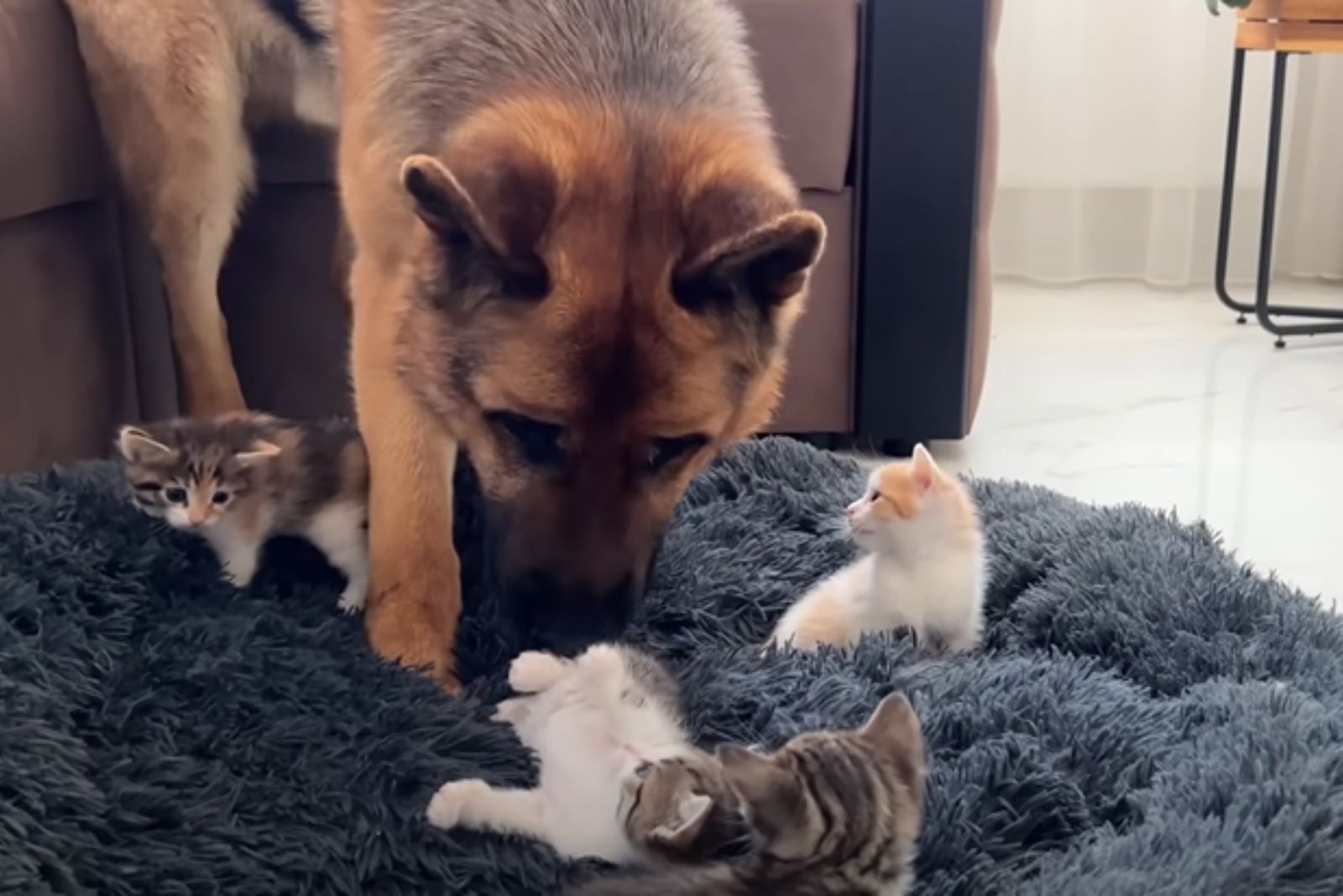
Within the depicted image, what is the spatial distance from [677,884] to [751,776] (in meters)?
0.10

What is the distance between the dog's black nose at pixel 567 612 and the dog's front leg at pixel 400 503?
180 mm

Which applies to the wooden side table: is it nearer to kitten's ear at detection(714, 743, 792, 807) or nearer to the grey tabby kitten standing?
the grey tabby kitten standing

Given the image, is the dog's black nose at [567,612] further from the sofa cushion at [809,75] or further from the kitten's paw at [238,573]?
the sofa cushion at [809,75]

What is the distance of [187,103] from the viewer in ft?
6.67

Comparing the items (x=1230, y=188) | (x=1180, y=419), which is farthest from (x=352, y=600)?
(x=1230, y=188)

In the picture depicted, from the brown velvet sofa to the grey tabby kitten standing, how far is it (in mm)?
493

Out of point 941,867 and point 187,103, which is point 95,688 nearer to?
point 941,867

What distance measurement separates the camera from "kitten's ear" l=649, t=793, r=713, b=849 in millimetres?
1119

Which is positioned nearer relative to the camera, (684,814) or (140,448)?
(684,814)

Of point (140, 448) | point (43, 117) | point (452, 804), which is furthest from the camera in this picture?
point (43, 117)

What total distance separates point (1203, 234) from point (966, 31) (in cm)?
204

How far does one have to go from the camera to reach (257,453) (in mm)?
1631

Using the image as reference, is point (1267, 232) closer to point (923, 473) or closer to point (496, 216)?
point (923, 473)

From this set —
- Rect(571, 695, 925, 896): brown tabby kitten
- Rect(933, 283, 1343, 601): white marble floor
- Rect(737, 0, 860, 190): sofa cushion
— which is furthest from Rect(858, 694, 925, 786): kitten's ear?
Rect(737, 0, 860, 190): sofa cushion
